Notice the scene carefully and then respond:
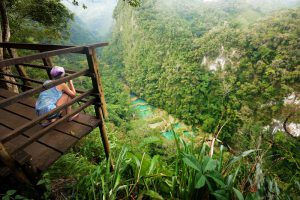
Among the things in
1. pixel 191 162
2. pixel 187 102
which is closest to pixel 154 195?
pixel 191 162

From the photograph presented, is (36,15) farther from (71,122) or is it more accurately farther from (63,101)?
(71,122)

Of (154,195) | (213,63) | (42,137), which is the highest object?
(42,137)

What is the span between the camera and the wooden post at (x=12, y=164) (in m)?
1.42

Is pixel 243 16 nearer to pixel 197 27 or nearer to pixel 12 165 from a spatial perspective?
pixel 197 27

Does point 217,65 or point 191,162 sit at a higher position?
point 191,162

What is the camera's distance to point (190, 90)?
31.4m

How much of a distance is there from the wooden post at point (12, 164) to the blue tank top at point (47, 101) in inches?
31.1

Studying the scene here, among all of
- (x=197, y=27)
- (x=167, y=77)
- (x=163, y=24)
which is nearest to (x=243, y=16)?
(x=197, y=27)

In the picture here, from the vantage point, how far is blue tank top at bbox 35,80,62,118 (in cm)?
224

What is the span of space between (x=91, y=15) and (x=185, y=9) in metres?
78.9

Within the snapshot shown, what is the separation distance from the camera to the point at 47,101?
2.28 metres

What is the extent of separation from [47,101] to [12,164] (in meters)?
0.91

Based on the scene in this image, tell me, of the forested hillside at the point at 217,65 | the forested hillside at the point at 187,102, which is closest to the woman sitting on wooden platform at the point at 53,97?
the forested hillside at the point at 187,102

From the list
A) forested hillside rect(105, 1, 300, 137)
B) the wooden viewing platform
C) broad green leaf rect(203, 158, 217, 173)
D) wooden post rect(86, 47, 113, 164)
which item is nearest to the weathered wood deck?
the wooden viewing platform
